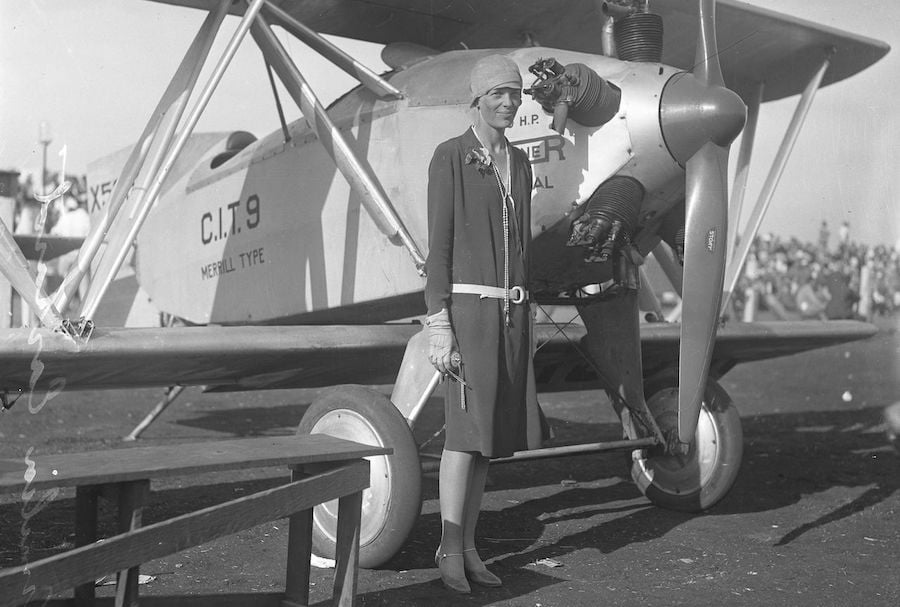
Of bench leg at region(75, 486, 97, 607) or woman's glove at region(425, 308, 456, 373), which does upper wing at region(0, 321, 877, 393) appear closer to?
woman's glove at region(425, 308, 456, 373)

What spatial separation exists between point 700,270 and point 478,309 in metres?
1.24

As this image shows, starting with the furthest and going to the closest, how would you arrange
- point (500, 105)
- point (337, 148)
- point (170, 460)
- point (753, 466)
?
point (753, 466)
point (337, 148)
point (500, 105)
point (170, 460)

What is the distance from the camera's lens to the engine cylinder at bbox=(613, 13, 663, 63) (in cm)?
429

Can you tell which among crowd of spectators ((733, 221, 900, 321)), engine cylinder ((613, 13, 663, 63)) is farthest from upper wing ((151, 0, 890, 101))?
crowd of spectators ((733, 221, 900, 321))

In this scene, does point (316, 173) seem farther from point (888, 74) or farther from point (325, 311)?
point (888, 74)

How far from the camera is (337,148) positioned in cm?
455

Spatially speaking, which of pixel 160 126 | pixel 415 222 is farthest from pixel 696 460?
pixel 160 126

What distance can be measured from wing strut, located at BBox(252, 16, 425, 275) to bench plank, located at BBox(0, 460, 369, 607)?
1.66 m

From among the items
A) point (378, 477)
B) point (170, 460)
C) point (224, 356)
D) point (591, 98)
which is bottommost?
point (378, 477)

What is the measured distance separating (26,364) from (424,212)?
1.86m

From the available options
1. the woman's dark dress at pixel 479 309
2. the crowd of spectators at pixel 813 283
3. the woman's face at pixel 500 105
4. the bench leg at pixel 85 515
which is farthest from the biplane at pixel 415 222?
the crowd of spectators at pixel 813 283

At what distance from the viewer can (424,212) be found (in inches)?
179

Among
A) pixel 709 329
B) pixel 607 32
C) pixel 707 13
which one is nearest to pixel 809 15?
pixel 707 13

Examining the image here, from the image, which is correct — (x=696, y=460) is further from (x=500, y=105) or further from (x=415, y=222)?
(x=500, y=105)
